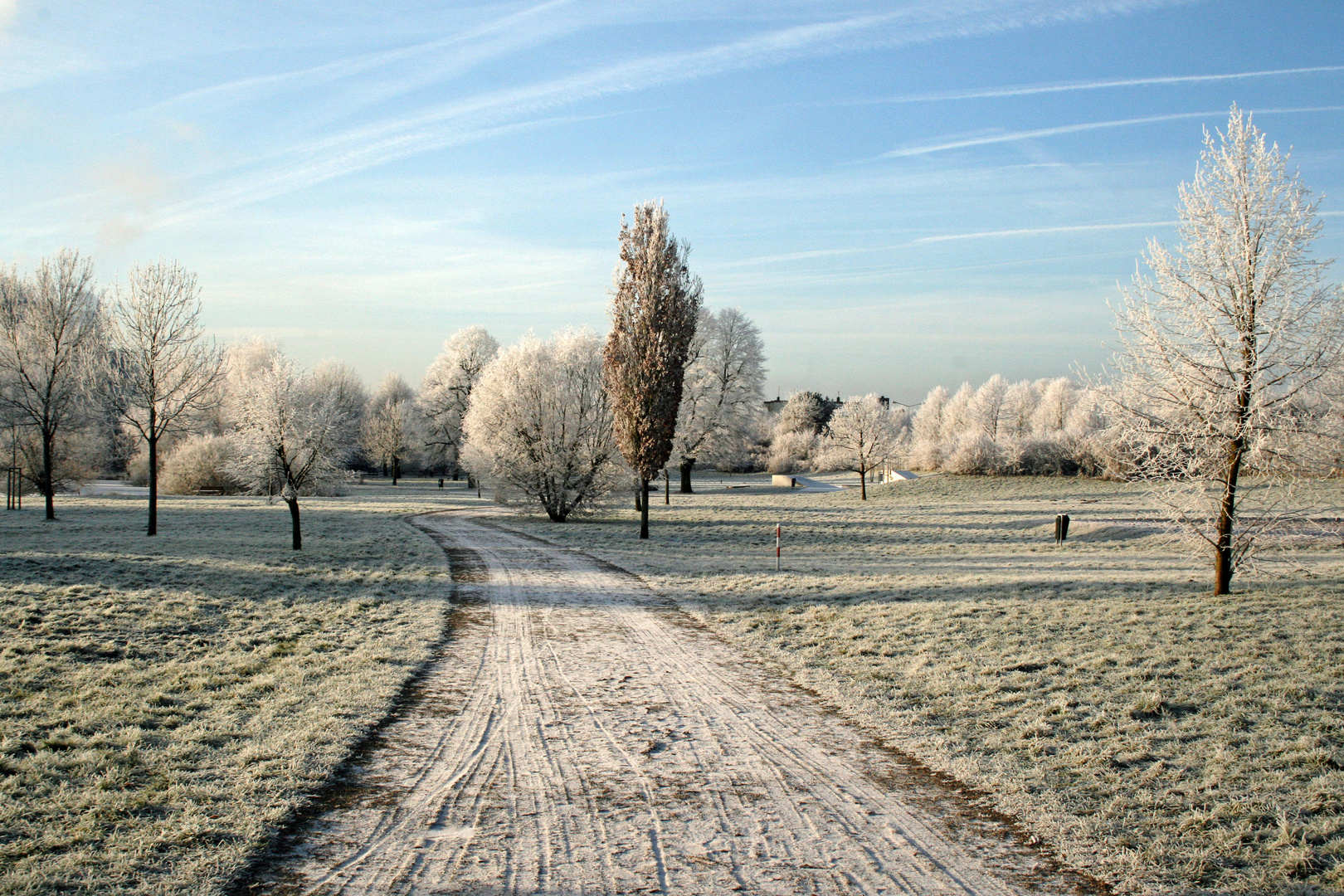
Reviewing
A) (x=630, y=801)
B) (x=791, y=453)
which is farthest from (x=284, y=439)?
(x=791, y=453)

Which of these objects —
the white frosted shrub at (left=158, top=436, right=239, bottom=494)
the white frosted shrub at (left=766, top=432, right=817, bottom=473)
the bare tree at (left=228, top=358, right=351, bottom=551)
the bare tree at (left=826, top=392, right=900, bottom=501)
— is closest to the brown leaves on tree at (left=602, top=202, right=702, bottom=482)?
the bare tree at (left=228, top=358, right=351, bottom=551)

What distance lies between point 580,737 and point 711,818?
1905 millimetres

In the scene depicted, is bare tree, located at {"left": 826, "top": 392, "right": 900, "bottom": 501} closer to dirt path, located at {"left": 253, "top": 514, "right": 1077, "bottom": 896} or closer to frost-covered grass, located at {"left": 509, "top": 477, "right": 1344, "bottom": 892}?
frost-covered grass, located at {"left": 509, "top": 477, "right": 1344, "bottom": 892}

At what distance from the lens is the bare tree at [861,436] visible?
4356 cm

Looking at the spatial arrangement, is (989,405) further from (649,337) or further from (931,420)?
(649,337)

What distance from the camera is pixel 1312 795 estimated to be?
5184mm

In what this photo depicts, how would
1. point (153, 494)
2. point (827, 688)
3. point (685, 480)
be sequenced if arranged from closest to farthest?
point (827, 688) < point (153, 494) < point (685, 480)

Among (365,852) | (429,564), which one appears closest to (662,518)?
(429,564)

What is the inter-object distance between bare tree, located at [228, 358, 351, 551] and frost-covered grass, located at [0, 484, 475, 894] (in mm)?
2366

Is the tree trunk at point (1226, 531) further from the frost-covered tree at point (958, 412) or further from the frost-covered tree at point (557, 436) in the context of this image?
the frost-covered tree at point (958, 412)

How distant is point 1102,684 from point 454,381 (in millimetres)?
53663

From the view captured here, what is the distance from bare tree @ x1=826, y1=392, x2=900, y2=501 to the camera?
143 feet

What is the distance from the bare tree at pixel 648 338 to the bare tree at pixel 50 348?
59.4 feet

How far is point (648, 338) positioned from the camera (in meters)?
25.2
